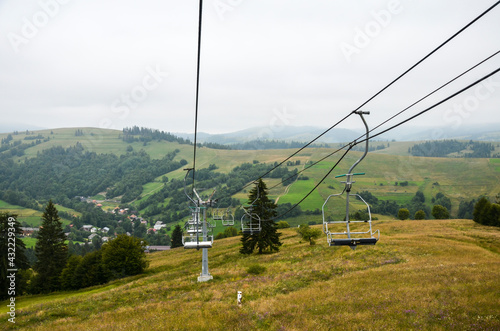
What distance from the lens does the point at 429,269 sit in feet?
90.3

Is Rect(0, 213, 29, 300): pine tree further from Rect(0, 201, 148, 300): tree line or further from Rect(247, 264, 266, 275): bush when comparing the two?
Rect(247, 264, 266, 275): bush

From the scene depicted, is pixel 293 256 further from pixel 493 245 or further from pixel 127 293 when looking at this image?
pixel 493 245

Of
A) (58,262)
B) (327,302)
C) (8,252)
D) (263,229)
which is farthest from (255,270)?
(58,262)

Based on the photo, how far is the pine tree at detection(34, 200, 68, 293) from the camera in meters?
67.6

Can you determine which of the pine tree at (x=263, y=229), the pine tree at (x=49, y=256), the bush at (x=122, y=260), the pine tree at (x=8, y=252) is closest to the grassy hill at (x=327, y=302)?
the pine tree at (x=263, y=229)

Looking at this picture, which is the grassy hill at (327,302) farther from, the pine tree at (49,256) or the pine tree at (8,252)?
the pine tree at (49,256)

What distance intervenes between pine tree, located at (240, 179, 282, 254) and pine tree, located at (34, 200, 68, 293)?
136 feet

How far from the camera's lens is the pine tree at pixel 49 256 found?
6756 centimetres

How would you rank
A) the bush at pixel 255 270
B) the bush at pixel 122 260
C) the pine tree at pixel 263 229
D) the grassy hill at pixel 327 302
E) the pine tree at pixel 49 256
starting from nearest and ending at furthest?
the grassy hill at pixel 327 302
the bush at pixel 255 270
the pine tree at pixel 263 229
the bush at pixel 122 260
the pine tree at pixel 49 256

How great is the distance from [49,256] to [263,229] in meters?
48.3

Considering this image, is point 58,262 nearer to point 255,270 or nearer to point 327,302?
point 255,270

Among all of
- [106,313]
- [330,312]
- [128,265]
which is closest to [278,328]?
[330,312]

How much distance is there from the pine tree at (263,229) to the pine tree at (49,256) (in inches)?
1635

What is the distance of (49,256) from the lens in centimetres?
6875
